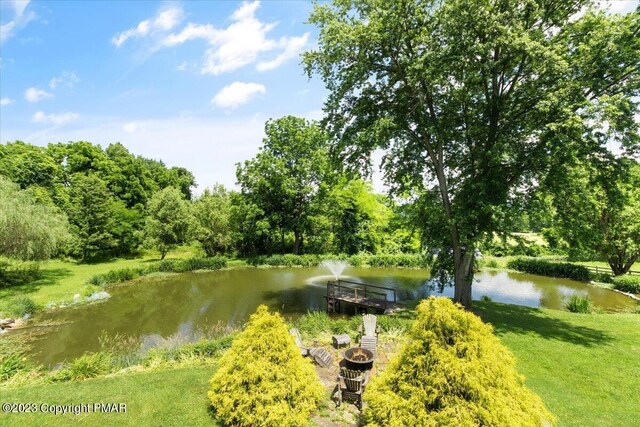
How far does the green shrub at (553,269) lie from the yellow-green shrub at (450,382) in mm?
29173

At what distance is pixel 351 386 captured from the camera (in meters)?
7.40

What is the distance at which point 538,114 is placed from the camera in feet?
42.5

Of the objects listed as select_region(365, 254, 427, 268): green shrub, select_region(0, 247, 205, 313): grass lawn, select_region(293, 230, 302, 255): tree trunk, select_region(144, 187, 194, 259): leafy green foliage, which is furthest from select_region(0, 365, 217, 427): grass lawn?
select_region(293, 230, 302, 255): tree trunk

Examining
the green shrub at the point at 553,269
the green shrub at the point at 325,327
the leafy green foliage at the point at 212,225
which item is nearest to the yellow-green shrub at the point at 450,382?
the green shrub at the point at 325,327

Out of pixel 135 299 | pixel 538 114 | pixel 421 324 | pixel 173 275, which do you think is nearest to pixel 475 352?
pixel 421 324

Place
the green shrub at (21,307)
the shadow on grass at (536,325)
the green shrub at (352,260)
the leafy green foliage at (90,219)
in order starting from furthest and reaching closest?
1. the green shrub at (352,260)
2. the leafy green foliage at (90,219)
3. the green shrub at (21,307)
4. the shadow on grass at (536,325)

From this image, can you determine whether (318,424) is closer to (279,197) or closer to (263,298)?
(263,298)

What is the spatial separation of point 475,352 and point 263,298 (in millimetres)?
17096

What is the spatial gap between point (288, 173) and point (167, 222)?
1362 centimetres

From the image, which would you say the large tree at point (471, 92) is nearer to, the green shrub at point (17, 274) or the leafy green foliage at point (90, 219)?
the green shrub at point (17, 274)

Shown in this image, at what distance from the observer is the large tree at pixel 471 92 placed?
11664 mm

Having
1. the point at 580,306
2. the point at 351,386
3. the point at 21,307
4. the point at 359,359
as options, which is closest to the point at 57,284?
the point at 21,307

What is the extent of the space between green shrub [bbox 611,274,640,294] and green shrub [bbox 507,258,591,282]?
3.60m

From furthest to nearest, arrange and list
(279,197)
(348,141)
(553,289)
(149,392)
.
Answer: (279,197)
(553,289)
(348,141)
(149,392)
